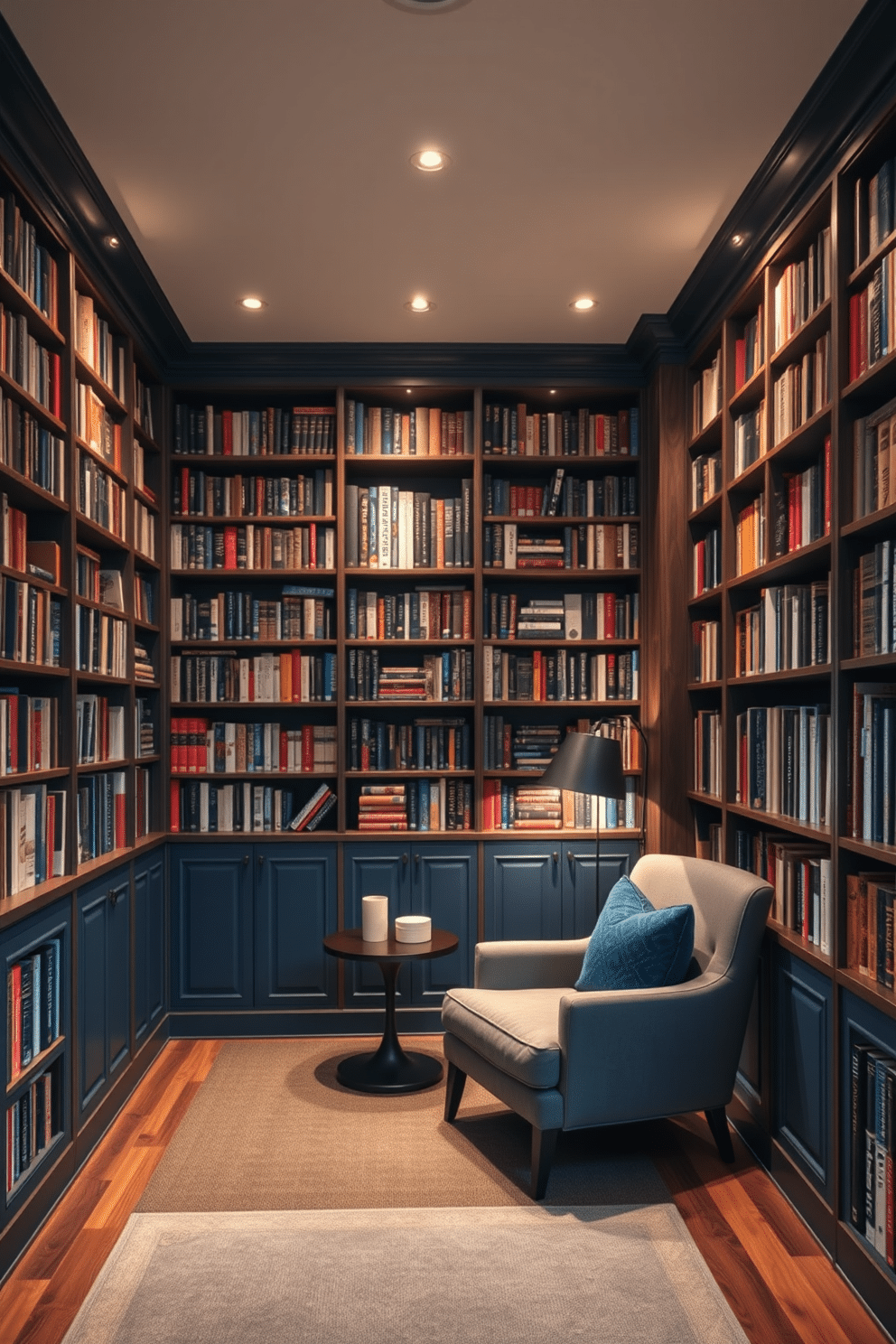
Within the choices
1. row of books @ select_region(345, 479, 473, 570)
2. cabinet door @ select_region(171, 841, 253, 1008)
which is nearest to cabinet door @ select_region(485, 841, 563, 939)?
cabinet door @ select_region(171, 841, 253, 1008)

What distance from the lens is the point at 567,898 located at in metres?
4.51

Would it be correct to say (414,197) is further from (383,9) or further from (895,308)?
(895,308)

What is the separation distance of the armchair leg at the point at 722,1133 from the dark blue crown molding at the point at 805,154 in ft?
8.74

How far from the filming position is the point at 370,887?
4480 mm

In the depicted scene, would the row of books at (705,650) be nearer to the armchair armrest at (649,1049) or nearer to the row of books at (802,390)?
the row of books at (802,390)

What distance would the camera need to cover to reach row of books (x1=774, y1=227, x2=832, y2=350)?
284 cm

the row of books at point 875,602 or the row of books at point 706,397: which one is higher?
the row of books at point 706,397

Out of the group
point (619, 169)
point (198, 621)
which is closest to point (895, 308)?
point (619, 169)

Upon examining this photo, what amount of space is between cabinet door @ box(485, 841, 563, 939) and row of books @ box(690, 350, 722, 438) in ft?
6.08

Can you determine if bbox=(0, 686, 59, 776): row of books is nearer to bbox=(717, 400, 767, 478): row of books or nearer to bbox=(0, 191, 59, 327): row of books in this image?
bbox=(0, 191, 59, 327): row of books

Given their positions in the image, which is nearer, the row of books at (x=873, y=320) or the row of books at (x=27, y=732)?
the row of books at (x=873, y=320)

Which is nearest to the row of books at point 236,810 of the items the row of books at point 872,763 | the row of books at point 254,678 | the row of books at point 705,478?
the row of books at point 254,678

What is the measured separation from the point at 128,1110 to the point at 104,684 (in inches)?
59.7

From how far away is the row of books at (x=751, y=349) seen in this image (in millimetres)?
3395
